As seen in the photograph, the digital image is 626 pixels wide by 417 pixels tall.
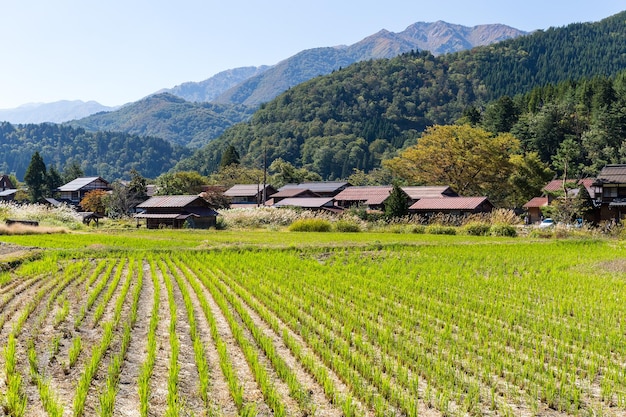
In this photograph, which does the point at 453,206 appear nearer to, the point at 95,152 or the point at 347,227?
the point at 347,227

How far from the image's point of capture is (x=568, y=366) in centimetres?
678

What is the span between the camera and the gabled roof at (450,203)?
4156 centimetres

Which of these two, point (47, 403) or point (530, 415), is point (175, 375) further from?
point (530, 415)

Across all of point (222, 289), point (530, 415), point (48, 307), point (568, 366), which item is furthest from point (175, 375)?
point (222, 289)

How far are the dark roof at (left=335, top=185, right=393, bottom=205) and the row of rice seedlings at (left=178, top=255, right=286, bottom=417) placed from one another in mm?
42397

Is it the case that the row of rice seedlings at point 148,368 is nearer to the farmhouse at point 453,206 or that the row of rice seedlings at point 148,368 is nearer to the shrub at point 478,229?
the shrub at point 478,229

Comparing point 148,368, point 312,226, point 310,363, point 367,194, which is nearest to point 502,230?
point 312,226

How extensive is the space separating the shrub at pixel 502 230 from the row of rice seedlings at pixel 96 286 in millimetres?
20817

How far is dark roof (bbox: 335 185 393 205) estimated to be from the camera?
5197cm

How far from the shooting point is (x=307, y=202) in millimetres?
53344

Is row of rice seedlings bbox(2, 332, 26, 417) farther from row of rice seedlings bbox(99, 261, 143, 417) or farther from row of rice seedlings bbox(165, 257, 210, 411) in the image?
row of rice seedlings bbox(165, 257, 210, 411)

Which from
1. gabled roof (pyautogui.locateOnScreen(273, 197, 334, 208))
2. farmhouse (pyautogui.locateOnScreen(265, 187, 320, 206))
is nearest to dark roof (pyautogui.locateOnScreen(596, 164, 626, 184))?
gabled roof (pyautogui.locateOnScreen(273, 197, 334, 208))

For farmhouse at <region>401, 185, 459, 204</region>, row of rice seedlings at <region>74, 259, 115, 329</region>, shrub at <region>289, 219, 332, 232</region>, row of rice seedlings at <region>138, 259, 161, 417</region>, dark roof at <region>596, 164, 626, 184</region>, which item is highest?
dark roof at <region>596, 164, 626, 184</region>

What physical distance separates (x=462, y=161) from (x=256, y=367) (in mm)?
48725
